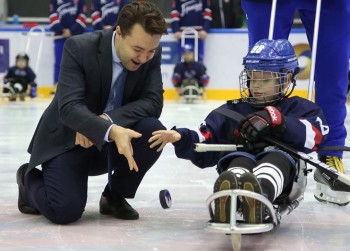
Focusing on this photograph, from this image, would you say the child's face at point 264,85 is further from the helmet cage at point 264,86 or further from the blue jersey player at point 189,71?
the blue jersey player at point 189,71

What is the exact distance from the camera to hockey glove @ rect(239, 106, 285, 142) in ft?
7.23

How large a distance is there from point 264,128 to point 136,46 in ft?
1.62

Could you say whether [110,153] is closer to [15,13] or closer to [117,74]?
[117,74]

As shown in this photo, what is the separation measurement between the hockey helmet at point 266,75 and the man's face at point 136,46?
0.98 feet

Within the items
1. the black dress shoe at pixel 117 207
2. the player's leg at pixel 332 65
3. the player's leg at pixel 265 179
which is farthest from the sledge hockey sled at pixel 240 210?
the player's leg at pixel 332 65

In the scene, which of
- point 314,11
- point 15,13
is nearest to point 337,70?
point 314,11

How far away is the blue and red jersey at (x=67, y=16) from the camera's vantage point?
34.1 feet

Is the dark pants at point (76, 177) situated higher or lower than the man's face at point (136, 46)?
lower

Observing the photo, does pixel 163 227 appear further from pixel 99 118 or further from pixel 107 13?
pixel 107 13

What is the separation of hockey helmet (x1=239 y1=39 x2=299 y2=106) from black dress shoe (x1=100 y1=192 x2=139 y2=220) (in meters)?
0.55

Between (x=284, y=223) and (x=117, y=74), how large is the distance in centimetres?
74

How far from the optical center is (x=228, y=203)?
80.9 inches

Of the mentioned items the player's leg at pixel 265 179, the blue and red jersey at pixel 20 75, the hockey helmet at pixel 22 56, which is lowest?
the blue and red jersey at pixel 20 75

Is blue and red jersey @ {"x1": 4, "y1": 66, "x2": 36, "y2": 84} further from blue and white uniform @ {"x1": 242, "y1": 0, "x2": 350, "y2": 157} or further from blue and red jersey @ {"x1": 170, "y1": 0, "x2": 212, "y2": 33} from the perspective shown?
blue and white uniform @ {"x1": 242, "y1": 0, "x2": 350, "y2": 157}
